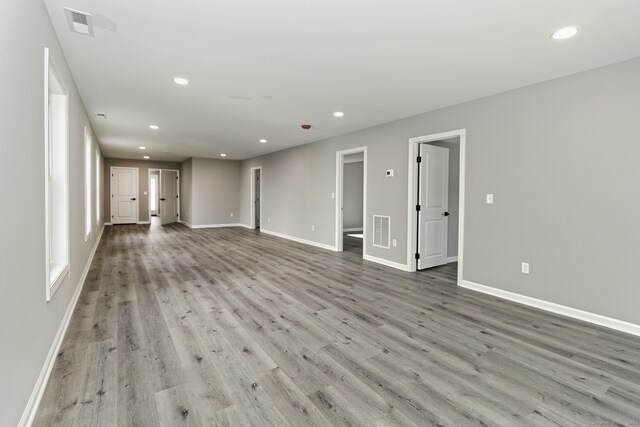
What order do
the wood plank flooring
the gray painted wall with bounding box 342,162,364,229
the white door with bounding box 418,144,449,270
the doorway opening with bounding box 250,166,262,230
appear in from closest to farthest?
the wood plank flooring < the white door with bounding box 418,144,449,270 < the doorway opening with bounding box 250,166,262,230 < the gray painted wall with bounding box 342,162,364,229

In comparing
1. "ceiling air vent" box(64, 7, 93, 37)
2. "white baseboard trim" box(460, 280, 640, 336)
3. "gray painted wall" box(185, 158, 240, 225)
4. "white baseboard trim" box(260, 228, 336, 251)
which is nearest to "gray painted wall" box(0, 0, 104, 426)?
"ceiling air vent" box(64, 7, 93, 37)

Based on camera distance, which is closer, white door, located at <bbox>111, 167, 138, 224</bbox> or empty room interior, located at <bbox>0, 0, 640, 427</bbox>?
empty room interior, located at <bbox>0, 0, 640, 427</bbox>

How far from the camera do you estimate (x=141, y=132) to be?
658 cm

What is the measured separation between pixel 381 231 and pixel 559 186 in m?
2.82

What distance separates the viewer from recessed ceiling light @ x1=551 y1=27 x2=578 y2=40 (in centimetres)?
242

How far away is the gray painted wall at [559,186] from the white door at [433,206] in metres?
0.60

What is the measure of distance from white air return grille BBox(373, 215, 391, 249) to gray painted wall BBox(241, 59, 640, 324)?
59.7 inches

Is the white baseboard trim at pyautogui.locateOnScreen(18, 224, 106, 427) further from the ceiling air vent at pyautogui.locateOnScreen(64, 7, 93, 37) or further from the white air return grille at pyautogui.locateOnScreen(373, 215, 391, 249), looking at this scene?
the white air return grille at pyautogui.locateOnScreen(373, 215, 391, 249)

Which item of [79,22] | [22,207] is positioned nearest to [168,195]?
[79,22]

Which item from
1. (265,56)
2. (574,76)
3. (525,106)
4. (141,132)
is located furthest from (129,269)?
(574,76)

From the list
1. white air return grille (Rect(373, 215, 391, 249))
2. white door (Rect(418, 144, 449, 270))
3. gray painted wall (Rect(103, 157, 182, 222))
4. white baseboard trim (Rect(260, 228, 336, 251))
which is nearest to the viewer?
white door (Rect(418, 144, 449, 270))

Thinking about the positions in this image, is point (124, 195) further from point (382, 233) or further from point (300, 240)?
point (382, 233)

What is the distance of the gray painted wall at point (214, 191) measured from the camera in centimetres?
1077

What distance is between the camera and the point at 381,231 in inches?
224
